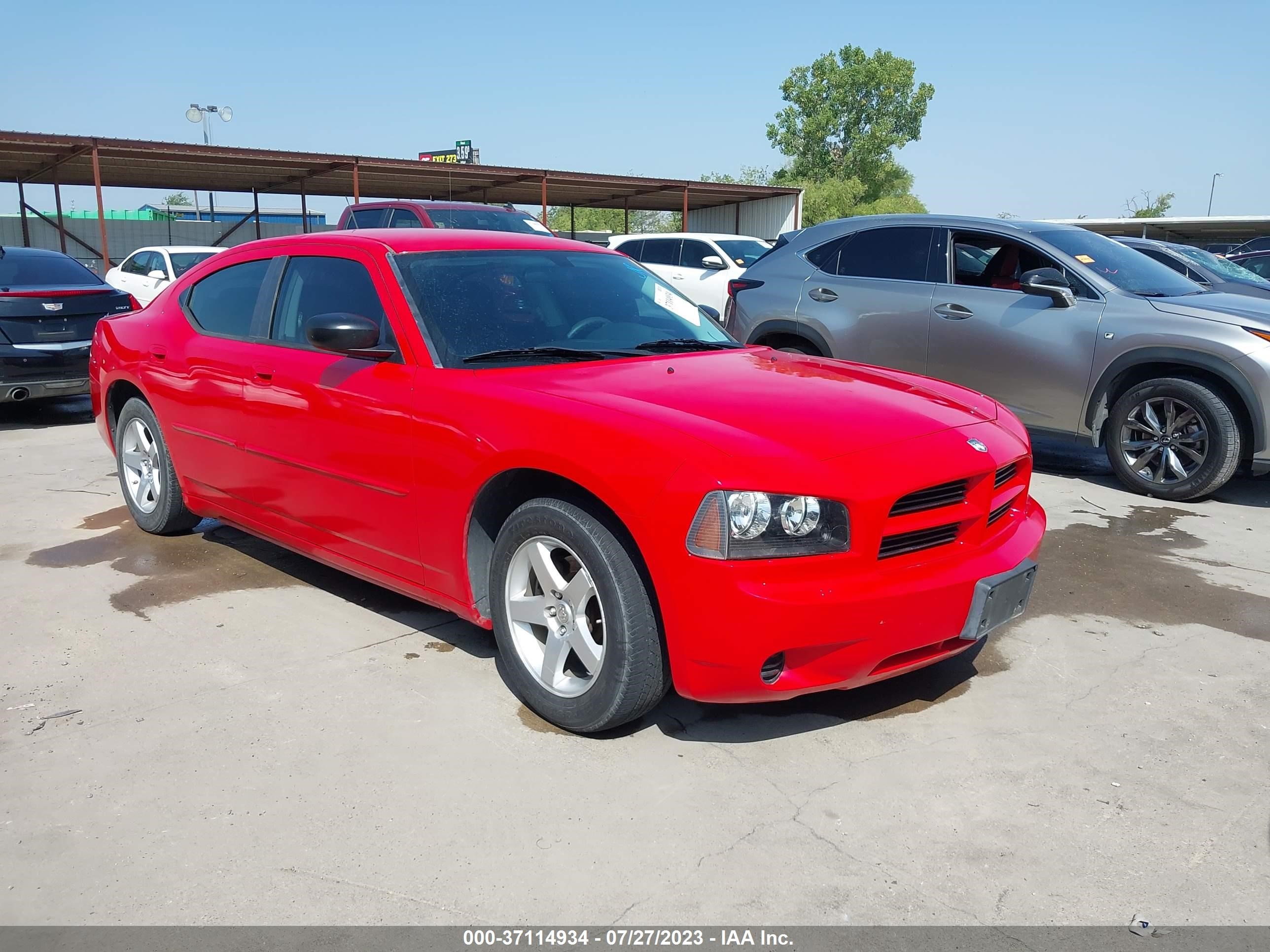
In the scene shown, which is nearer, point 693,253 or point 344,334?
point 344,334

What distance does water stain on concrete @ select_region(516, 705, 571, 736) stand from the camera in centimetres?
333

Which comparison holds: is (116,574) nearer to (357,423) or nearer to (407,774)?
(357,423)

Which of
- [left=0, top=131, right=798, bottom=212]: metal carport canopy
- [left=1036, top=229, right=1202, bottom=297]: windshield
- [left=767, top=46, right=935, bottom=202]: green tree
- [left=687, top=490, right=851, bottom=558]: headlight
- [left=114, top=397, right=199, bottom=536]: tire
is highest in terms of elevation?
[left=767, top=46, right=935, bottom=202]: green tree

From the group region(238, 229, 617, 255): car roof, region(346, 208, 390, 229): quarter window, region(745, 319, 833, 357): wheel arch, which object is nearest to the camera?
region(238, 229, 617, 255): car roof

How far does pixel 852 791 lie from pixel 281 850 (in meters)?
1.61

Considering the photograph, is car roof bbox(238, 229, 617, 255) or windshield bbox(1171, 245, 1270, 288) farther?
windshield bbox(1171, 245, 1270, 288)

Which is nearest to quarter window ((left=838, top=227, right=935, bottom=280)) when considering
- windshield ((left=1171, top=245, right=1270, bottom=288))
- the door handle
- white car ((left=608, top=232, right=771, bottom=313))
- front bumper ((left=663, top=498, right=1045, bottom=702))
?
the door handle

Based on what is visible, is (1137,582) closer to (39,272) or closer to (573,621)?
(573,621)

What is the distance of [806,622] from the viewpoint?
2836mm

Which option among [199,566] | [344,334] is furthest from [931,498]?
[199,566]

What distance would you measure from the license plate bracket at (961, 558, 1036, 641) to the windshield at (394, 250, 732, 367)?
5.26 ft

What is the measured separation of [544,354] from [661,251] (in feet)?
42.8

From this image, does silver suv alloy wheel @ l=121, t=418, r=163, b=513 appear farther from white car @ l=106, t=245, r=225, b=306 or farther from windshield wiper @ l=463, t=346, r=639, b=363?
white car @ l=106, t=245, r=225, b=306

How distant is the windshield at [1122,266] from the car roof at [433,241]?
3.90m
